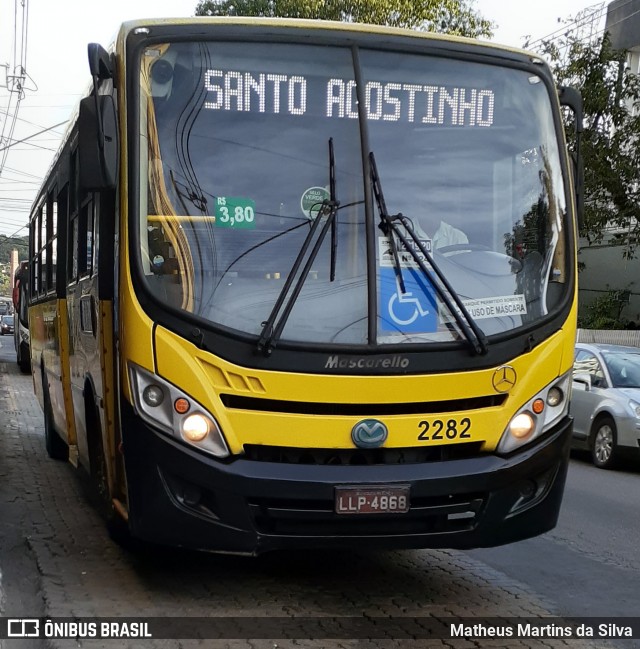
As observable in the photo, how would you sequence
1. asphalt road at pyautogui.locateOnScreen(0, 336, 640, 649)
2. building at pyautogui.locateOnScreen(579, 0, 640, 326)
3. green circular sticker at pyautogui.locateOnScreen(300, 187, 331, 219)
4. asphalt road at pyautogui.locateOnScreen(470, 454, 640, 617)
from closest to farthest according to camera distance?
asphalt road at pyautogui.locateOnScreen(0, 336, 640, 649) < green circular sticker at pyautogui.locateOnScreen(300, 187, 331, 219) < asphalt road at pyautogui.locateOnScreen(470, 454, 640, 617) < building at pyautogui.locateOnScreen(579, 0, 640, 326)

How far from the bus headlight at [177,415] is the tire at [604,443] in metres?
8.99

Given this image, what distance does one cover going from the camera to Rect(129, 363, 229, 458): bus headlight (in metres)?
5.62

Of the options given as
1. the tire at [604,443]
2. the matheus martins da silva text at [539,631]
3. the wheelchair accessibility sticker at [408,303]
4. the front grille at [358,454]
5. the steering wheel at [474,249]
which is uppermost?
the steering wheel at [474,249]

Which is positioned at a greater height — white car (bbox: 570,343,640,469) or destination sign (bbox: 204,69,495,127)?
destination sign (bbox: 204,69,495,127)

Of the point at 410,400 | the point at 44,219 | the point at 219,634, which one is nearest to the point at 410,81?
the point at 410,400

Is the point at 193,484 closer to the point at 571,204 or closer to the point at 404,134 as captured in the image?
the point at 404,134

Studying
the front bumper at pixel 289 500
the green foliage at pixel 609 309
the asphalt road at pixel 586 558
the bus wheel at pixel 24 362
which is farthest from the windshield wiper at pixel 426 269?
the bus wheel at pixel 24 362

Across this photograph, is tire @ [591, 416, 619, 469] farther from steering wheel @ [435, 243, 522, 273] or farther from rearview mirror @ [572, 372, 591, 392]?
steering wheel @ [435, 243, 522, 273]

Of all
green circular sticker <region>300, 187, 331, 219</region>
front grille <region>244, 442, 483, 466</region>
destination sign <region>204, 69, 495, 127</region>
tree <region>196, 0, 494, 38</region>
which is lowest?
front grille <region>244, 442, 483, 466</region>

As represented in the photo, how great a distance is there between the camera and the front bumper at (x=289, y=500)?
559cm

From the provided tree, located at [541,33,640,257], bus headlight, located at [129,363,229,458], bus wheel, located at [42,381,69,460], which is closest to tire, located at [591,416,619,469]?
bus wheel, located at [42,381,69,460]

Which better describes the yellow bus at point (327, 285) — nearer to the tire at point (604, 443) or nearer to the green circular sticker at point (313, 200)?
the green circular sticker at point (313, 200)

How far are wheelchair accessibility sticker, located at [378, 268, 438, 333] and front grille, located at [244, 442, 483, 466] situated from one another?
2.03ft

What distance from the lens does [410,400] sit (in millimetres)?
5770
